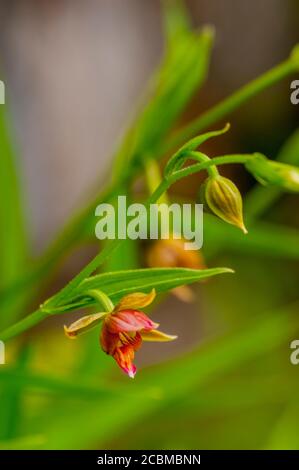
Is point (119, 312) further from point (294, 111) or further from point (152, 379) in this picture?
point (294, 111)

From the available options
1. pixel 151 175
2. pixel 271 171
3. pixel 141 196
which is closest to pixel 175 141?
pixel 151 175

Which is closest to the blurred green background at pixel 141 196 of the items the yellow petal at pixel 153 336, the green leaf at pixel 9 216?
the green leaf at pixel 9 216

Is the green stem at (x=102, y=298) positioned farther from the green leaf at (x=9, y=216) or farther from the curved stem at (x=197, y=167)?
the green leaf at (x=9, y=216)

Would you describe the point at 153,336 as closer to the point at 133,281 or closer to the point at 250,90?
the point at 133,281

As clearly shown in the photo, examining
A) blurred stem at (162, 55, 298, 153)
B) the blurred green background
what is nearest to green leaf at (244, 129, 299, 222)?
the blurred green background

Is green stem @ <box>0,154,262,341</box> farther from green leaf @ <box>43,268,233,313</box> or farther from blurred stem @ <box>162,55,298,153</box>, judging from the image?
blurred stem @ <box>162,55,298,153</box>
